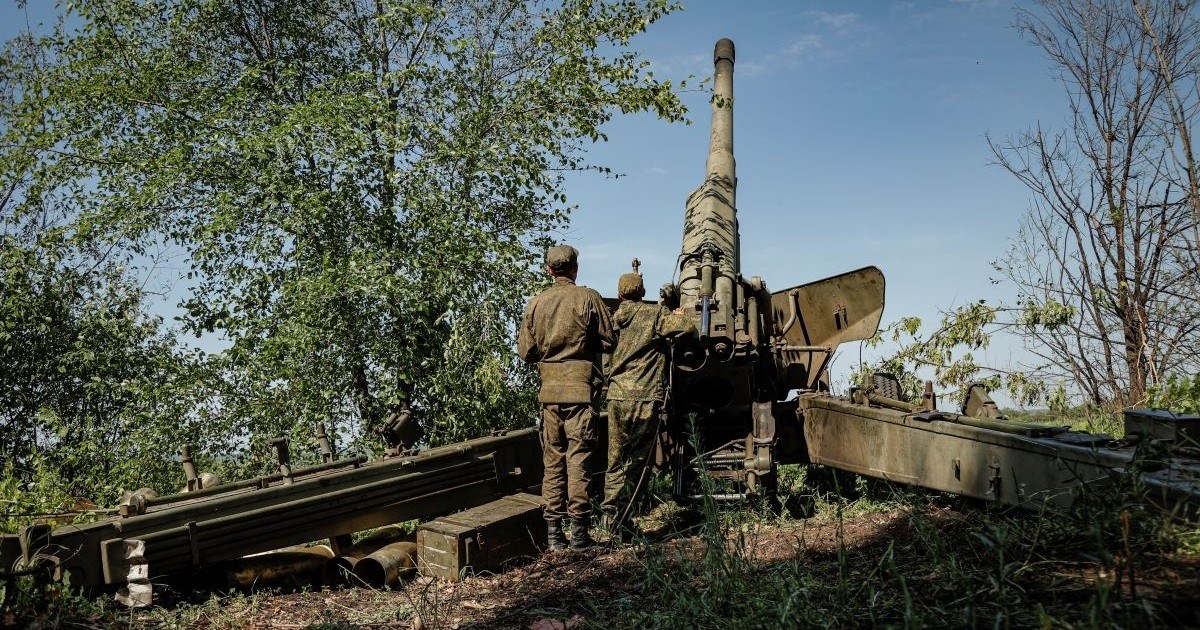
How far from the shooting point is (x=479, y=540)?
5723 millimetres

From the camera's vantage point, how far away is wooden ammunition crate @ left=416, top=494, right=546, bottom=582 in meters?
5.63

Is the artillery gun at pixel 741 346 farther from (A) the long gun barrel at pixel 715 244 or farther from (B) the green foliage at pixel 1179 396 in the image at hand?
(B) the green foliage at pixel 1179 396

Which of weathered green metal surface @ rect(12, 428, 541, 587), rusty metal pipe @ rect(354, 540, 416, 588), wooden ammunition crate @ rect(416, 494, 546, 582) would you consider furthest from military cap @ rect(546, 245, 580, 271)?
rusty metal pipe @ rect(354, 540, 416, 588)

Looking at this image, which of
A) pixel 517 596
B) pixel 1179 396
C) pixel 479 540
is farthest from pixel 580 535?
pixel 1179 396

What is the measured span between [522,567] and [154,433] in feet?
17.1

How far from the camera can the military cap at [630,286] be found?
7.04 metres

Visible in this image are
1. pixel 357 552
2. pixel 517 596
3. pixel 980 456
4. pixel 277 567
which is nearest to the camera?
pixel 517 596

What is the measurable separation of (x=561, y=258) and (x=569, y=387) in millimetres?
956

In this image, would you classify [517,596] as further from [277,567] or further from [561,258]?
[561,258]

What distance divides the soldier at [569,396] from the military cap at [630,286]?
0.64m

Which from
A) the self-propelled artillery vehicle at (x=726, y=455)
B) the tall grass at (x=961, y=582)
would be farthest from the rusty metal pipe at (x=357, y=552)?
the tall grass at (x=961, y=582)

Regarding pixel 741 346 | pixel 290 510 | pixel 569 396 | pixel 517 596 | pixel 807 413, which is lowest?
pixel 517 596

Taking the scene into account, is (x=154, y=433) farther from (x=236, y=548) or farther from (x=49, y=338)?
(x=236, y=548)

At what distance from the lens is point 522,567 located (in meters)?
5.94
